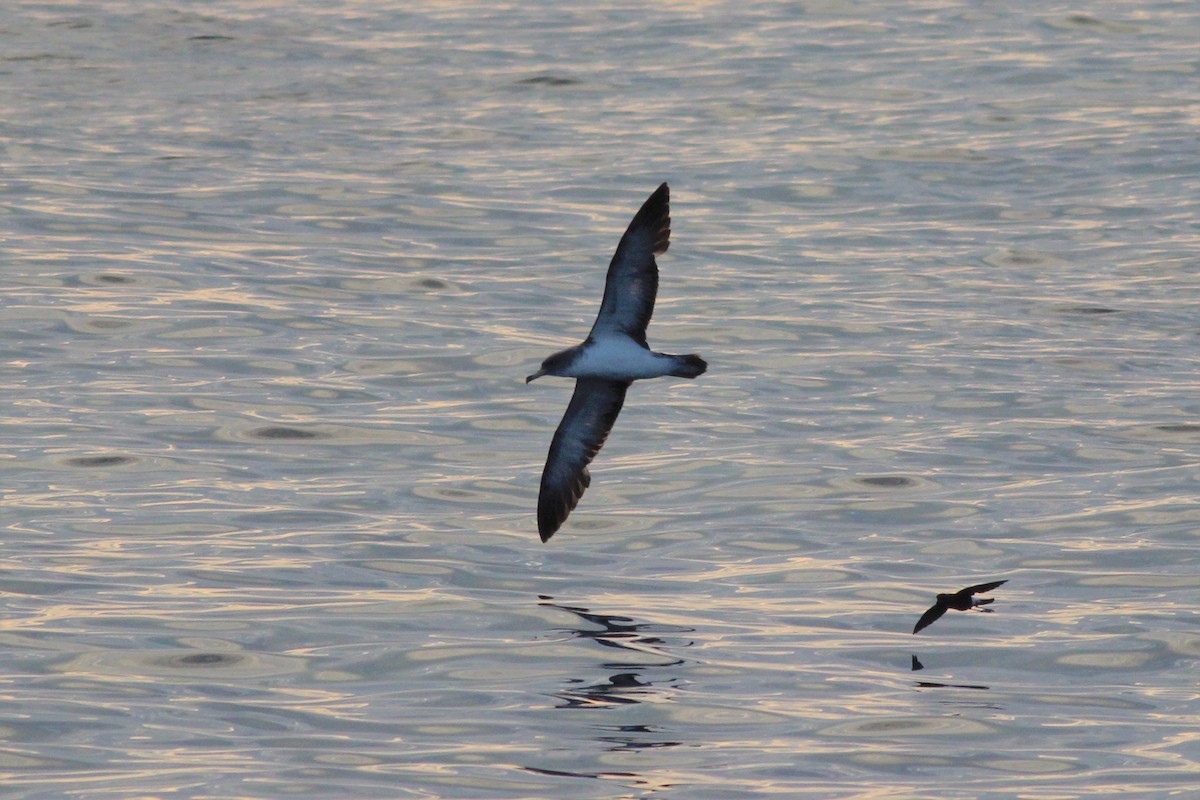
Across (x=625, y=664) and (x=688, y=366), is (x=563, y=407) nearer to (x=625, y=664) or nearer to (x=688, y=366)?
(x=688, y=366)

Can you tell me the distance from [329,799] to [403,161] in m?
16.0

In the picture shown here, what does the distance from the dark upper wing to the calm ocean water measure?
5.73 ft

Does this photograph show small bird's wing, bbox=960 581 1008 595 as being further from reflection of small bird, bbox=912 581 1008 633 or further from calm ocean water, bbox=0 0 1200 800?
calm ocean water, bbox=0 0 1200 800

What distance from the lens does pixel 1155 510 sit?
46.1 ft

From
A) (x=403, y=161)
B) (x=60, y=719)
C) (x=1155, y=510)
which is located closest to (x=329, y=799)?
(x=60, y=719)

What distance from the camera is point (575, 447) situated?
13.3 meters

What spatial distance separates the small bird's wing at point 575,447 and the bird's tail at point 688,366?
1.46m

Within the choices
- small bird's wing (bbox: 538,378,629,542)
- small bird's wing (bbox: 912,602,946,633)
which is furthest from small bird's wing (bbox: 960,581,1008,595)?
small bird's wing (bbox: 538,378,629,542)

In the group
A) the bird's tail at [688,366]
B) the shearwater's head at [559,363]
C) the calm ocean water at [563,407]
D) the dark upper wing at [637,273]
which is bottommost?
the calm ocean water at [563,407]

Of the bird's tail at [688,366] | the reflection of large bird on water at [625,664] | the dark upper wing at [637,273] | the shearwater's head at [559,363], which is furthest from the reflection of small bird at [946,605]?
the shearwater's head at [559,363]

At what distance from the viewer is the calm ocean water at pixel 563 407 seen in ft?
34.0

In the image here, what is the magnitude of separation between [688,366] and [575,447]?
1.92 meters

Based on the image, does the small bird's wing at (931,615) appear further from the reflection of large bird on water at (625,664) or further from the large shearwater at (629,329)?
the large shearwater at (629,329)

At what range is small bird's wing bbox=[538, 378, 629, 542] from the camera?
13148 mm
